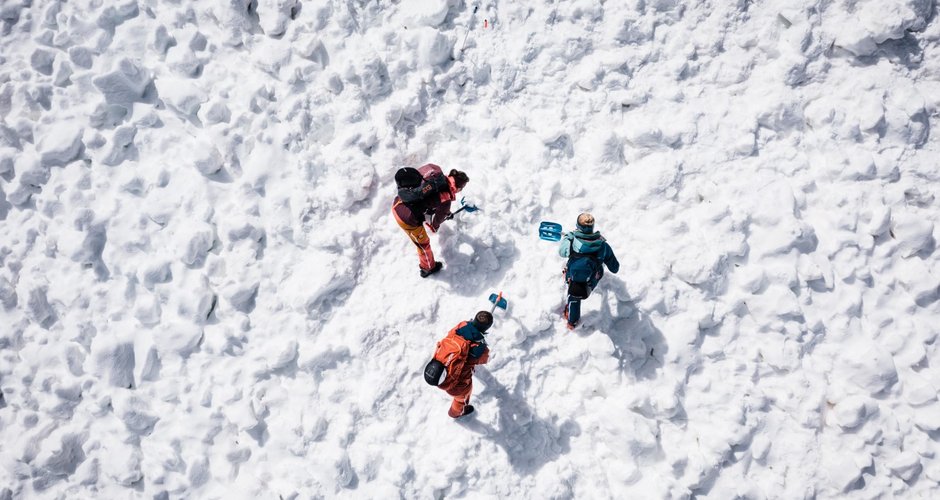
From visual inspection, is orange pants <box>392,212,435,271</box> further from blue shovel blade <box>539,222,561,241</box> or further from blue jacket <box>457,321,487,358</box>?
blue shovel blade <box>539,222,561,241</box>

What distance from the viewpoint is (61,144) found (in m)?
6.94

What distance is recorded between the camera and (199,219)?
687 cm

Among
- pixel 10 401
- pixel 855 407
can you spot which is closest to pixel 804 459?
pixel 855 407

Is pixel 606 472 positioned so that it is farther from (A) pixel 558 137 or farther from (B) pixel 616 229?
(A) pixel 558 137

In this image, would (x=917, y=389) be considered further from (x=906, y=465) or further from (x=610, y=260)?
(x=610, y=260)

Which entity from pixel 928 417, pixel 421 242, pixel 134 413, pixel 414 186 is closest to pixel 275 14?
pixel 414 186

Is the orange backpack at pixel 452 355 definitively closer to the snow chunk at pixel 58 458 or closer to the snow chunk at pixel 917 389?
the snow chunk at pixel 58 458

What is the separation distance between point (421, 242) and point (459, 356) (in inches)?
61.3

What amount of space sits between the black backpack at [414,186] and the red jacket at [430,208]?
0.09 metres

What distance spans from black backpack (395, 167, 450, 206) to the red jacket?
86mm

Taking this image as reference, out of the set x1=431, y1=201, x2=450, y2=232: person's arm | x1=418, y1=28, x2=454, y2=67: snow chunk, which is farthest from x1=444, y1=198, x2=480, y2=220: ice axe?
x1=418, y1=28, x2=454, y2=67: snow chunk

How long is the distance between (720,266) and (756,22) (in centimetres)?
360

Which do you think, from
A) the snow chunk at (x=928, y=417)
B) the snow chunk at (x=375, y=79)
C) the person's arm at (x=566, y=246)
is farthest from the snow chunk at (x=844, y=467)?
the snow chunk at (x=375, y=79)

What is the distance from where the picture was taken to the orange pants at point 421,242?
617 cm
